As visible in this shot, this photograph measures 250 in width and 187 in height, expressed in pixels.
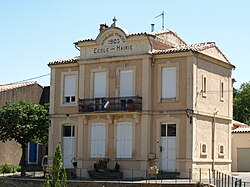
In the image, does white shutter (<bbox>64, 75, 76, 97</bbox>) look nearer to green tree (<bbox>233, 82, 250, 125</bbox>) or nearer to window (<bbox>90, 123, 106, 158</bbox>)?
window (<bbox>90, 123, 106, 158</bbox>)

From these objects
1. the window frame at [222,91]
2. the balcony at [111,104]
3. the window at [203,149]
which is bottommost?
the window at [203,149]

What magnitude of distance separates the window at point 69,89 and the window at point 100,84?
2.11 m

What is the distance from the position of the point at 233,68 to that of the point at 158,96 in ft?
22.3

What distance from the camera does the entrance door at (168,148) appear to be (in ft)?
108

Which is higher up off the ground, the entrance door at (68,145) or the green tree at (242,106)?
the green tree at (242,106)

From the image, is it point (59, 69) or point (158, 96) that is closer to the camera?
point (158, 96)

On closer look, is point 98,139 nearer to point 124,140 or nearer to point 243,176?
point 124,140

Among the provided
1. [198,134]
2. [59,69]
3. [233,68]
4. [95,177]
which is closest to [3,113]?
[59,69]

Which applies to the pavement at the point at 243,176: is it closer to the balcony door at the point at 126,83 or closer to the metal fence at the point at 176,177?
the metal fence at the point at 176,177

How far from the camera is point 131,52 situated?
34.7 m

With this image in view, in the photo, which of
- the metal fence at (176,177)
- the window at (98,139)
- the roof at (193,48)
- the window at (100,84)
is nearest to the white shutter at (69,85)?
the window at (100,84)

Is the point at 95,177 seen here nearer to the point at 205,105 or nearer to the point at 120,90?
the point at 120,90

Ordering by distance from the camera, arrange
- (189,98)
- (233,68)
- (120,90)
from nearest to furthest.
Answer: (189,98) → (120,90) → (233,68)

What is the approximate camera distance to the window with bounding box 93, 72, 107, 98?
35.9 metres
